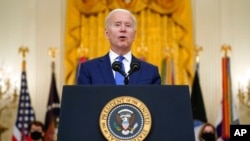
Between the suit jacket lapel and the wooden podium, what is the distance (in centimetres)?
55

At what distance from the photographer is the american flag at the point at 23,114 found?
9.76 meters

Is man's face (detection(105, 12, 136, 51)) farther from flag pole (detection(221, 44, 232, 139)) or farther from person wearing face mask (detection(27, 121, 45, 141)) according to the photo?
flag pole (detection(221, 44, 232, 139))

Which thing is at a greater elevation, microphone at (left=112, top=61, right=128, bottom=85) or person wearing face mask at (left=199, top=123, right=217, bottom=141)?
microphone at (left=112, top=61, right=128, bottom=85)

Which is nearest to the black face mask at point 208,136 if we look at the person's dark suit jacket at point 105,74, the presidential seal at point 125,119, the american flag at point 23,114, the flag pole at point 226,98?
the flag pole at point 226,98

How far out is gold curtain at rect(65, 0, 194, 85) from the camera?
10.6 m

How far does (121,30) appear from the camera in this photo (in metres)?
3.23

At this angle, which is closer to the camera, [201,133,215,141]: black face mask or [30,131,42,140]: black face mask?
[201,133,215,141]: black face mask

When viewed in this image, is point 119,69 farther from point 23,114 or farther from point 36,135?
point 23,114

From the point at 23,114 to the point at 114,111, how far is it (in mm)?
7584

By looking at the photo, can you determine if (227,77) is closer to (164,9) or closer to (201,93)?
(201,93)

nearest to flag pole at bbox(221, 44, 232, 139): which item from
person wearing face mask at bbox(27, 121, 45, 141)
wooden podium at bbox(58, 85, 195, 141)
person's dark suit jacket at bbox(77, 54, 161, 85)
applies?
person wearing face mask at bbox(27, 121, 45, 141)

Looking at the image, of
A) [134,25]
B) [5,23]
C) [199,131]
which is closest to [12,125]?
[5,23]

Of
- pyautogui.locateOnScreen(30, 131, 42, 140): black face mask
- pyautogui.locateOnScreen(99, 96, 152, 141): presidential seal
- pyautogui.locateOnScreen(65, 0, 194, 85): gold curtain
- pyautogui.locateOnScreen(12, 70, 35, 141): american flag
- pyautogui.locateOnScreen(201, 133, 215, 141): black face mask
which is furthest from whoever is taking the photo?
pyautogui.locateOnScreen(65, 0, 194, 85): gold curtain

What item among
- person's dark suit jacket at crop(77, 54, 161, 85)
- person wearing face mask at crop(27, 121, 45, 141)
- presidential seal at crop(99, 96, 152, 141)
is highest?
person's dark suit jacket at crop(77, 54, 161, 85)
